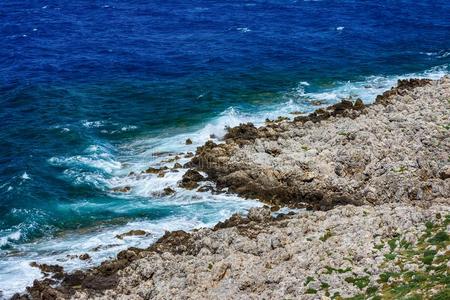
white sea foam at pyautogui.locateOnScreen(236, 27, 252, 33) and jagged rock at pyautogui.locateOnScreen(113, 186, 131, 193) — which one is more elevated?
white sea foam at pyautogui.locateOnScreen(236, 27, 252, 33)

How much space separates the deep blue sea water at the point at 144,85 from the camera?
6003 cm

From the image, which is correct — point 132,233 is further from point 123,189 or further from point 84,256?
point 123,189

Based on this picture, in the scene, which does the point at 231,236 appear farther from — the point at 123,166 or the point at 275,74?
the point at 275,74

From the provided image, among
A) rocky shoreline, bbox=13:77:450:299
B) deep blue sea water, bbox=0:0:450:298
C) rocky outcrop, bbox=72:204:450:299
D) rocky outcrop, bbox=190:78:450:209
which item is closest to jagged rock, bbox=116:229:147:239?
deep blue sea water, bbox=0:0:450:298

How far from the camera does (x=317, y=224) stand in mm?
48156

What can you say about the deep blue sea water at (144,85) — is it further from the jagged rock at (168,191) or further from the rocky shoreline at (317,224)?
the rocky shoreline at (317,224)

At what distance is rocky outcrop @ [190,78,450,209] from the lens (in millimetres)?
56219

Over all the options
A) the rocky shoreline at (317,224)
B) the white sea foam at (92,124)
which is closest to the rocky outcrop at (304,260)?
the rocky shoreline at (317,224)

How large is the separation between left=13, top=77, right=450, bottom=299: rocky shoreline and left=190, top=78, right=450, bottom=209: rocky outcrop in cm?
11

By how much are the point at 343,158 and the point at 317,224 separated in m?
14.7

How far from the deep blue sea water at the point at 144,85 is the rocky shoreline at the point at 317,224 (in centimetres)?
415

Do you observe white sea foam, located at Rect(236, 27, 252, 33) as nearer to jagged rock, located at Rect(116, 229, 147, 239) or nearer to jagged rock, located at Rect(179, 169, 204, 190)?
jagged rock, located at Rect(179, 169, 204, 190)

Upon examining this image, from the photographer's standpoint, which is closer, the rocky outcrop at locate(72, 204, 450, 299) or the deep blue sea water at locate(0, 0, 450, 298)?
the rocky outcrop at locate(72, 204, 450, 299)

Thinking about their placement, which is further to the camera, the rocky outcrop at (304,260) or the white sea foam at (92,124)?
the white sea foam at (92,124)
